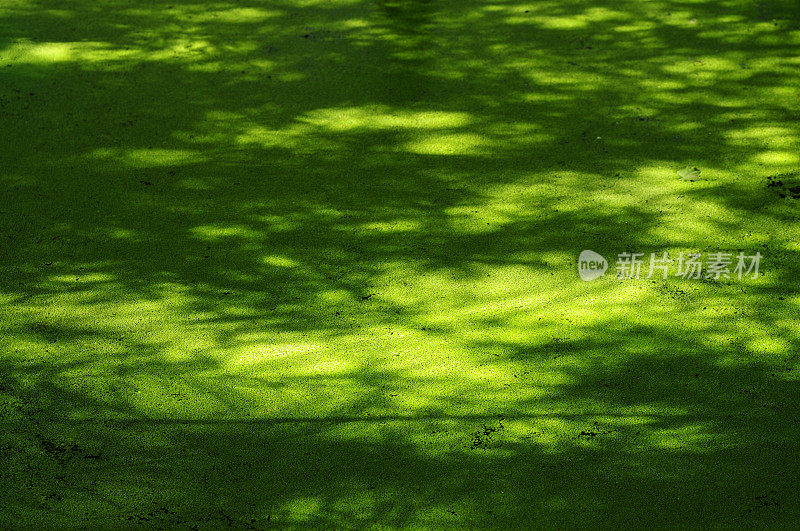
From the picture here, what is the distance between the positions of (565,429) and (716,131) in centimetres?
153

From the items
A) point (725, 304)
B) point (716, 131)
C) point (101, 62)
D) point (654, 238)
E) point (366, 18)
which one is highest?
point (366, 18)

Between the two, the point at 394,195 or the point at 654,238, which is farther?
the point at 394,195

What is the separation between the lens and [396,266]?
2.39m

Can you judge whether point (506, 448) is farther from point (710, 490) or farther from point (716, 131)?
point (716, 131)

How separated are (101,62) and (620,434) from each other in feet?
8.66

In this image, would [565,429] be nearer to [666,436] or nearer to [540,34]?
[666,436]

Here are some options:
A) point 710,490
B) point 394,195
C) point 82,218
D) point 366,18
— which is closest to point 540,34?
point 366,18

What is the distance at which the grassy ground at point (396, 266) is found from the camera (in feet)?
5.93

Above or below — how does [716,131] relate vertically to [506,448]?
above

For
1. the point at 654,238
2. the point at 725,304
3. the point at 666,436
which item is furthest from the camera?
the point at 654,238

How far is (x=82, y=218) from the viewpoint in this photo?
8.52ft

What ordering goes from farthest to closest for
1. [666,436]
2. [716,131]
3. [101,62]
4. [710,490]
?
[101,62], [716,131], [666,436], [710,490]

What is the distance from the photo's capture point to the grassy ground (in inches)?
71.2

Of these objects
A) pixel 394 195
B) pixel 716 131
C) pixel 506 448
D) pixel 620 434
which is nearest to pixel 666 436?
pixel 620 434
